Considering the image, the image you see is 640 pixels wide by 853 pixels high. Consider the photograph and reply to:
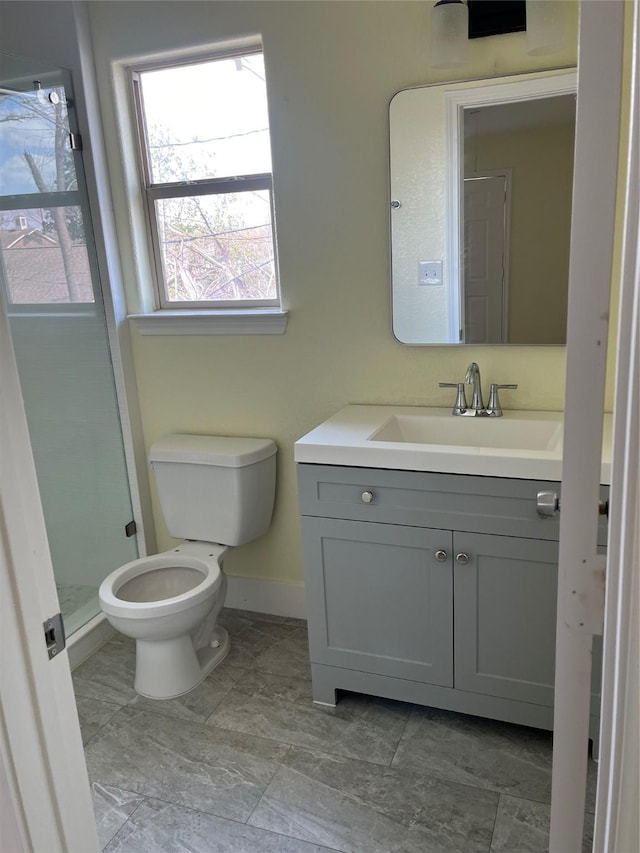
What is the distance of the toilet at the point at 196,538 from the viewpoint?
2.32 metres

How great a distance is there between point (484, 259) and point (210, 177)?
1082 mm

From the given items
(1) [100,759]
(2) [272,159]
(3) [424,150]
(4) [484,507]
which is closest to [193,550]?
(1) [100,759]

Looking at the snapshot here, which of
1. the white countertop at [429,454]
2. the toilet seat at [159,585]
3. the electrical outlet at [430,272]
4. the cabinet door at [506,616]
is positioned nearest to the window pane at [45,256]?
the toilet seat at [159,585]

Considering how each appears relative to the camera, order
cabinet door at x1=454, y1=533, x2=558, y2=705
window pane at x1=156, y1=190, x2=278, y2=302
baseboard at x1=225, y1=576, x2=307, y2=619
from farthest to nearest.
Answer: baseboard at x1=225, y1=576, x2=307, y2=619, window pane at x1=156, y1=190, x2=278, y2=302, cabinet door at x1=454, y1=533, x2=558, y2=705

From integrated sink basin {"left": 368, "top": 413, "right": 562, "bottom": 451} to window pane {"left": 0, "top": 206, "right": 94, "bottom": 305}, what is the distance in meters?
1.29

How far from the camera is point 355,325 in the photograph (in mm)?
2393

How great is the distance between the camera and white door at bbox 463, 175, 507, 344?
2.08m

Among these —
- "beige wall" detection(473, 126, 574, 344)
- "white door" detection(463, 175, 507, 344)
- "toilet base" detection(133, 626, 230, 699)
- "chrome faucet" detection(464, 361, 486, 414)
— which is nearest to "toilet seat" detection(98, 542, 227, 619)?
"toilet base" detection(133, 626, 230, 699)

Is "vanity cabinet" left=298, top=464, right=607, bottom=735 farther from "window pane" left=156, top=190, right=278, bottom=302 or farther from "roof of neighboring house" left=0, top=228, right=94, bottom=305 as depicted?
"roof of neighboring house" left=0, top=228, right=94, bottom=305

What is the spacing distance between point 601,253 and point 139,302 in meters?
2.26

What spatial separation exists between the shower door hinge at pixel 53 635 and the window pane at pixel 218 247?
1.80 meters

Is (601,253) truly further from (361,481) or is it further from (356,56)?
(356,56)

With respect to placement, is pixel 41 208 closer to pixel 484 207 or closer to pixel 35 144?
pixel 35 144

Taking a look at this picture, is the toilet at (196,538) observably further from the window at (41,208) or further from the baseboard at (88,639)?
the window at (41,208)
